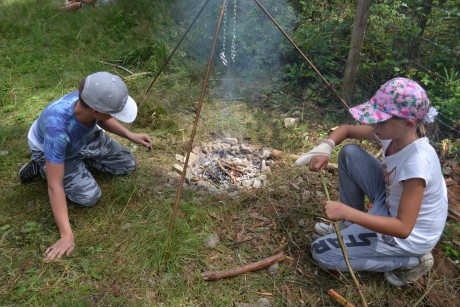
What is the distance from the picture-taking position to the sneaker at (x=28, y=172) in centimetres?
279

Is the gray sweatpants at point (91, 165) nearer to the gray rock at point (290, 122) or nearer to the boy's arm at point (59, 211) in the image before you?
the boy's arm at point (59, 211)

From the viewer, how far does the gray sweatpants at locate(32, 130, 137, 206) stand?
2.61 metres

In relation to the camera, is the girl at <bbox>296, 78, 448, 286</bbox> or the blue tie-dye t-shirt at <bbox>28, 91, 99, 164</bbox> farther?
the blue tie-dye t-shirt at <bbox>28, 91, 99, 164</bbox>

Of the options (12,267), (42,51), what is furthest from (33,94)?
(12,267)

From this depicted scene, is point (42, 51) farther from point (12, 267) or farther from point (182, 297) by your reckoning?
point (182, 297)

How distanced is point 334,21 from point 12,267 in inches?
155

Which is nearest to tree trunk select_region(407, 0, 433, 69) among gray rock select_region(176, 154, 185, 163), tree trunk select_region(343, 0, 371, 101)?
tree trunk select_region(343, 0, 371, 101)

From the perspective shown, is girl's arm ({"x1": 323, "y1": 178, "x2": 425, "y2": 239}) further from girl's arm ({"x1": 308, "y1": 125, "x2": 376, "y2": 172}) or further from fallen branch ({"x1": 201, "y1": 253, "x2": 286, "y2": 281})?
→ fallen branch ({"x1": 201, "y1": 253, "x2": 286, "y2": 281})

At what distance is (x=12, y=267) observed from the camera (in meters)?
2.21

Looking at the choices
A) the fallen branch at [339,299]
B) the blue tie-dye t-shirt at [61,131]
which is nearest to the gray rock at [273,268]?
the fallen branch at [339,299]

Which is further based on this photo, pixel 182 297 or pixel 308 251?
pixel 308 251

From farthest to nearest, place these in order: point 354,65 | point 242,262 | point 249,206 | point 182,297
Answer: point 354,65 < point 249,206 < point 242,262 < point 182,297

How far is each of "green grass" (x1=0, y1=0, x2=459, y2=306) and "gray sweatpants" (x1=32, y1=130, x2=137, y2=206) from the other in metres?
0.10

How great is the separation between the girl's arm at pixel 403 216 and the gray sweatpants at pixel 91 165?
1.78 meters
